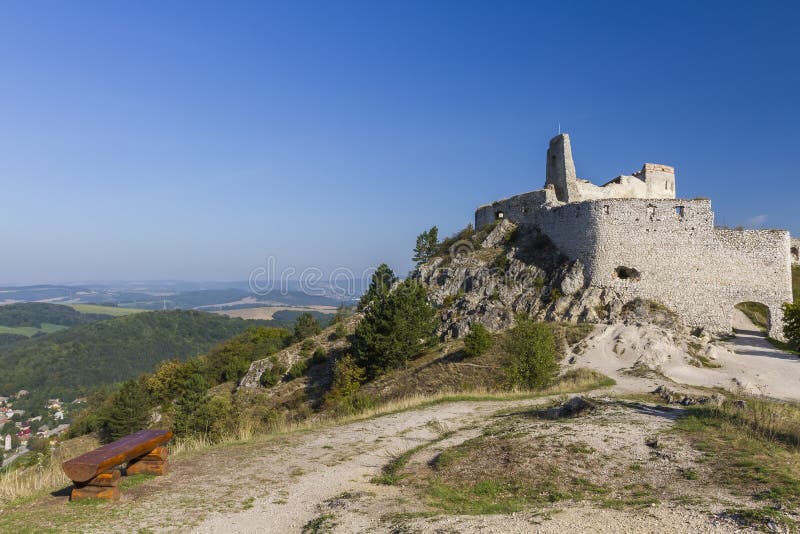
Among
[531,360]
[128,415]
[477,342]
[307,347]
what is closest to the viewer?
[531,360]

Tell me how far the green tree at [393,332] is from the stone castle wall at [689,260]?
39.5 ft

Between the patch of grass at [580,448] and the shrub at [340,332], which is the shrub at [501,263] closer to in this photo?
the shrub at [340,332]

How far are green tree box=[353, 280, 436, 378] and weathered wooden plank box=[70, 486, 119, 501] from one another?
23.7m

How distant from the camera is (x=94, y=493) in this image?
701 centimetres

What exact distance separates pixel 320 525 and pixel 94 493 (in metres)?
3.56

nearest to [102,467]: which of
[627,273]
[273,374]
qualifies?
[627,273]

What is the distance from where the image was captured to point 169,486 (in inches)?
309

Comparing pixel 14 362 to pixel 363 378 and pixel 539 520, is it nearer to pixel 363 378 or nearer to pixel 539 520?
pixel 363 378

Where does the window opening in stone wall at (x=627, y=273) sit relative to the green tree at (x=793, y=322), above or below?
above

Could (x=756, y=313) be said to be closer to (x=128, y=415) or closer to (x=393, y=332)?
(x=393, y=332)

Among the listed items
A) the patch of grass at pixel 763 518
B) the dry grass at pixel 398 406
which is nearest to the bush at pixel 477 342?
the dry grass at pixel 398 406

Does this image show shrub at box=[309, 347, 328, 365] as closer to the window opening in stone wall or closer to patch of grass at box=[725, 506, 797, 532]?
the window opening in stone wall

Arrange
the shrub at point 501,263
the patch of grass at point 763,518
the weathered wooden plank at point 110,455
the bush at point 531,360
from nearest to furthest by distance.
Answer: the patch of grass at point 763,518, the weathered wooden plank at point 110,455, the bush at point 531,360, the shrub at point 501,263

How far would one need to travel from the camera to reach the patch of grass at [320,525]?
615cm
